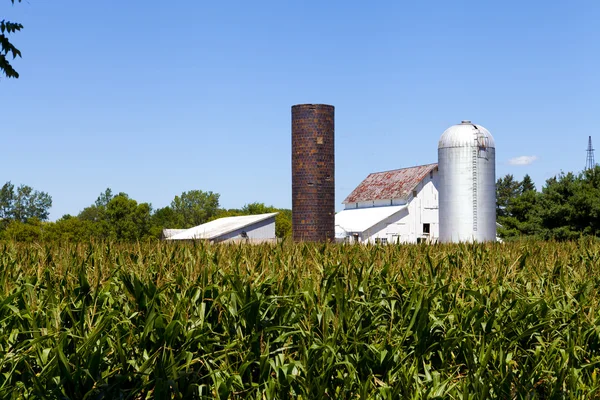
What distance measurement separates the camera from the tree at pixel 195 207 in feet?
332

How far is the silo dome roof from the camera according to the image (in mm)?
24505

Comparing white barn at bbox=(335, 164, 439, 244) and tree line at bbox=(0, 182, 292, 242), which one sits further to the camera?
tree line at bbox=(0, 182, 292, 242)

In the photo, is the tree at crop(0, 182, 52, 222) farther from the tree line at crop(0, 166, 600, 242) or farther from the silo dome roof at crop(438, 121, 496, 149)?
the silo dome roof at crop(438, 121, 496, 149)

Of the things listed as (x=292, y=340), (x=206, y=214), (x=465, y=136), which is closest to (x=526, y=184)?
(x=206, y=214)

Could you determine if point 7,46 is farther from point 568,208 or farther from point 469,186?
point 568,208

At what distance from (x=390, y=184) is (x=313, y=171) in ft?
102

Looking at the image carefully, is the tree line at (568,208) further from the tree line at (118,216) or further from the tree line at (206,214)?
the tree line at (118,216)

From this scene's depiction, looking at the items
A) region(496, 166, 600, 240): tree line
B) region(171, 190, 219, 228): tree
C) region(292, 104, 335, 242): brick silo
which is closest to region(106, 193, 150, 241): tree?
region(171, 190, 219, 228): tree

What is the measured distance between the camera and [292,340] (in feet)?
14.4

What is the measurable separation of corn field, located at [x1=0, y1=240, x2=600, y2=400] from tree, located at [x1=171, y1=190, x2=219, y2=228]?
310 ft

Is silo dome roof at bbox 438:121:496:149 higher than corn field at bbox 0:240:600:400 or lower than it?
higher

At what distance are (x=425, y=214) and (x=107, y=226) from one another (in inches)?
1531

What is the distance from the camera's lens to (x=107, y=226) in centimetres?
7044

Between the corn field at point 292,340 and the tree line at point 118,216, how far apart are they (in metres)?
30.5
